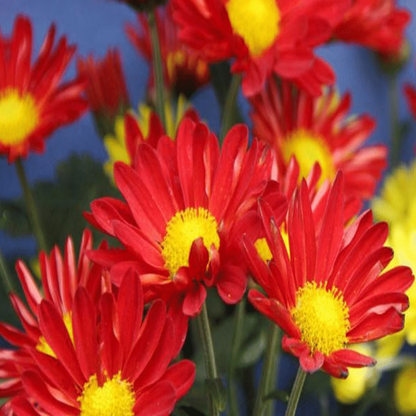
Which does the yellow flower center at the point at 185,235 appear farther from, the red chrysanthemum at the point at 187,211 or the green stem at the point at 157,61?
the green stem at the point at 157,61

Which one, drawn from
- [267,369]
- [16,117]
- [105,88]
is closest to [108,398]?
[267,369]

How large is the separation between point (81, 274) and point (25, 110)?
0.16 meters

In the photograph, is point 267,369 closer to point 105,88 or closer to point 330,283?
point 330,283

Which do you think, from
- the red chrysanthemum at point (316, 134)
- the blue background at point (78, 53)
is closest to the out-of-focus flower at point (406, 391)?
the red chrysanthemum at point (316, 134)

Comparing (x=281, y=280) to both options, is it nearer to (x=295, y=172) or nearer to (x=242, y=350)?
(x=295, y=172)

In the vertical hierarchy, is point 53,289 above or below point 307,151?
below

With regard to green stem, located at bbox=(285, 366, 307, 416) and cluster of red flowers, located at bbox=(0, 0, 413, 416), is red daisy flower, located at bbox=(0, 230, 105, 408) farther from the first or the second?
green stem, located at bbox=(285, 366, 307, 416)

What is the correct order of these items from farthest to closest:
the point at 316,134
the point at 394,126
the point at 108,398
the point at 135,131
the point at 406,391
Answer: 1. the point at 394,126
2. the point at 406,391
3. the point at 316,134
4. the point at 135,131
5. the point at 108,398

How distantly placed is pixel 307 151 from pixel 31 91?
19 cm

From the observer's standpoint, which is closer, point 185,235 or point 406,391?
point 185,235

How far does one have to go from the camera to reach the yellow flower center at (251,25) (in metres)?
0.50

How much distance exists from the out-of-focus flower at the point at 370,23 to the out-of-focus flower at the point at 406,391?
0.29 metres

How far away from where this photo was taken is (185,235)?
380mm

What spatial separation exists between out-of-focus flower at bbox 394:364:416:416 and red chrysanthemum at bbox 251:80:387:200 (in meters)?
0.19
